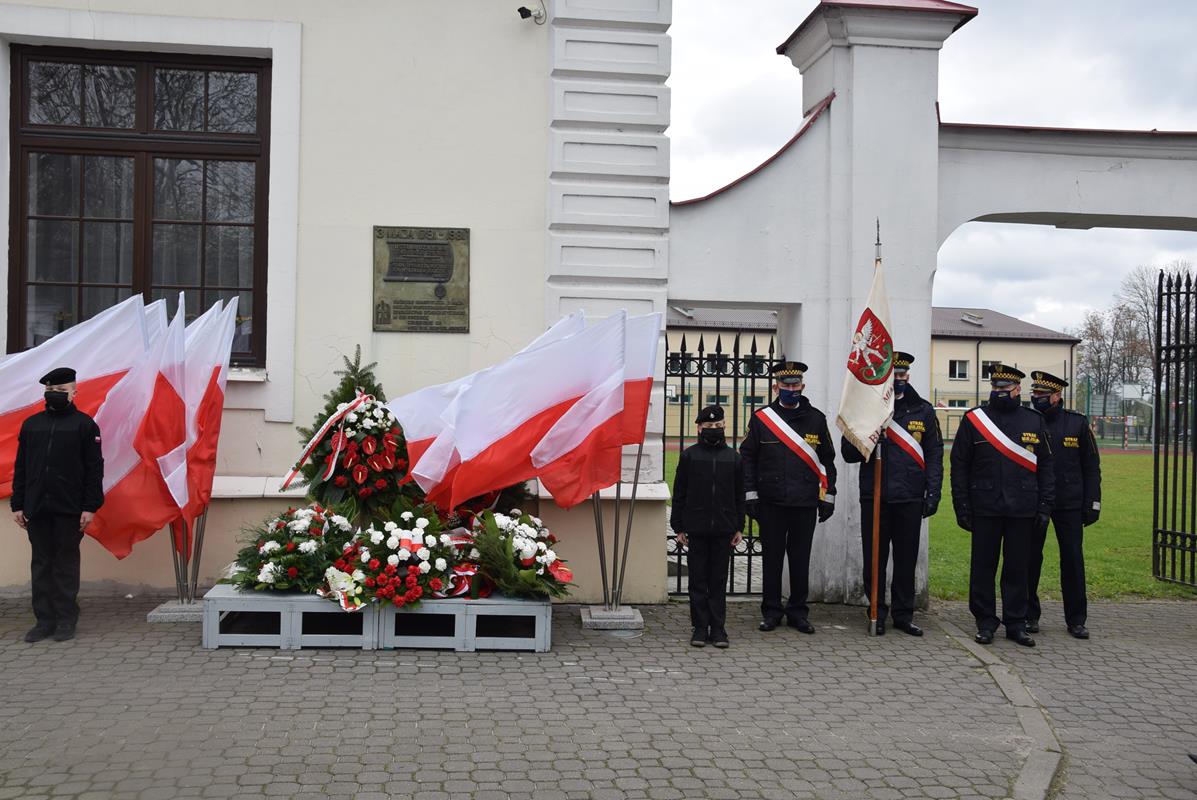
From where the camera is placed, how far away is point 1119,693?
686cm

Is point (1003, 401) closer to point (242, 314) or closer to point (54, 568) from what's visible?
point (242, 314)

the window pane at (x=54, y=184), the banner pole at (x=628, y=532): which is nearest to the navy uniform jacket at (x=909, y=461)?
the banner pole at (x=628, y=532)

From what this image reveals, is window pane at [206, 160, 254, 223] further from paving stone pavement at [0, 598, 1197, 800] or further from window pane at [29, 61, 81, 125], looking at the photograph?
paving stone pavement at [0, 598, 1197, 800]

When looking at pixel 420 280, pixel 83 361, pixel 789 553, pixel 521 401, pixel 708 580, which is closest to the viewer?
pixel 521 401

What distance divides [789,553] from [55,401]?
5.24m

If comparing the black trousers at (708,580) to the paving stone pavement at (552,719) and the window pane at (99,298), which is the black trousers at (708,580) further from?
the window pane at (99,298)

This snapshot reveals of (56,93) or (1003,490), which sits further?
(56,93)

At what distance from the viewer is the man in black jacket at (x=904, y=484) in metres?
8.30

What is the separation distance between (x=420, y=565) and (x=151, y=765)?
2401mm

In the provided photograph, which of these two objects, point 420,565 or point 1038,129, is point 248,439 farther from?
point 1038,129

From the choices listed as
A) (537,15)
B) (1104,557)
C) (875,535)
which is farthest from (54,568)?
(1104,557)

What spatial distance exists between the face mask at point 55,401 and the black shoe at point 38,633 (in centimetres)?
143

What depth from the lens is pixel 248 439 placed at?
8859 millimetres

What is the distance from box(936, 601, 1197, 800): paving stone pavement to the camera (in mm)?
5398
